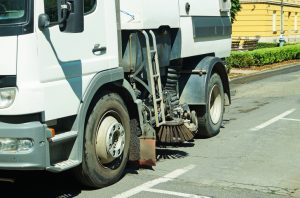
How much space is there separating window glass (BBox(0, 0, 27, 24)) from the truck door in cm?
15

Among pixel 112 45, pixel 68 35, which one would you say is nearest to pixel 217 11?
pixel 112 45

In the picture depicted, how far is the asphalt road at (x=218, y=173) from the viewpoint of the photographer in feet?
20.6

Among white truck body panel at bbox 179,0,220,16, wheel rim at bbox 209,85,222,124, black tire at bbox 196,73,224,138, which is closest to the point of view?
white truck body panel at bbox 179,0,220,16

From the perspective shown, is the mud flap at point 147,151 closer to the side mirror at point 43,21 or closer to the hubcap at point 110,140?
the hubcap at point 110,140

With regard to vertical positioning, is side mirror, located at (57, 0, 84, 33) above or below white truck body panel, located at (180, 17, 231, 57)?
above

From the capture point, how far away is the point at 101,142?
6.13 meters

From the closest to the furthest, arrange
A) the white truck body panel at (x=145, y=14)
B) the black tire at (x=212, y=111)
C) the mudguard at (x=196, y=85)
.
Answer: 1. the white truck body panel at (x=145, y=14)
2. the mudguard at (x=196, y=85)
3. the black tire at (x=212, y=111)

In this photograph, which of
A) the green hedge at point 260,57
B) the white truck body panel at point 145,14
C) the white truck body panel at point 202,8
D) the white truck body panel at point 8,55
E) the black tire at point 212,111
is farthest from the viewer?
the green hedge at point 260,57

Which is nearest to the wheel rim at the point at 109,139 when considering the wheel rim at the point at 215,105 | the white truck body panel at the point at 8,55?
the white truck body panel at the point at 8,55

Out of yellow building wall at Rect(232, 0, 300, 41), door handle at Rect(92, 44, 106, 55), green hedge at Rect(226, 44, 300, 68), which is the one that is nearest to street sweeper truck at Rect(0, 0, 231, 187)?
door handle at Rect(92, 44, 106, 55)

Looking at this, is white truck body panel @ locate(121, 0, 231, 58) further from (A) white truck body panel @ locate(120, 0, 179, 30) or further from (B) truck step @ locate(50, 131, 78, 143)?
(B) truck step @ locate(50, 131, 78, 143)

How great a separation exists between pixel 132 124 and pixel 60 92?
5.29 feet

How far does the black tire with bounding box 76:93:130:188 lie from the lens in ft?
19.6

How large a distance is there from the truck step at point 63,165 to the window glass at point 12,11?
1.42 metres
